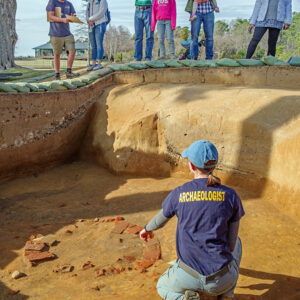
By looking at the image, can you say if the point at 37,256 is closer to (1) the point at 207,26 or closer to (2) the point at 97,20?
(1) the point at 207,26

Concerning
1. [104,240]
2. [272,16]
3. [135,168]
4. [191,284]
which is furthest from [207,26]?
[191,284]

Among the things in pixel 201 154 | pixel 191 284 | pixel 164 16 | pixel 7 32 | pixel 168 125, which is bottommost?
pixel 191 284

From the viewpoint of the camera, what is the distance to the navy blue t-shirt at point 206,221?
67.9 inches

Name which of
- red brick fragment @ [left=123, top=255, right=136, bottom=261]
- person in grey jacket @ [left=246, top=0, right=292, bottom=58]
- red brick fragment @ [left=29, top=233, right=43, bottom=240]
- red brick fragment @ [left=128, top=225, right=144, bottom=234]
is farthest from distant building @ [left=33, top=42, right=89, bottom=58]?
red brick fragment @ [left=123, top=255, right=136, bottom=261]

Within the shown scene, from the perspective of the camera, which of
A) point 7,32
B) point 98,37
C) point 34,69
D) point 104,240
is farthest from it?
point 7,32

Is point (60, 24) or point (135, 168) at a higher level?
point (60, 24)

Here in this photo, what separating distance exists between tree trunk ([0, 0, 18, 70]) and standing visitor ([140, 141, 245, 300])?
11.9 metres

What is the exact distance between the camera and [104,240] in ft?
10.3

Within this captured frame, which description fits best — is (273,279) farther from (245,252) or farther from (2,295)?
(2,295)

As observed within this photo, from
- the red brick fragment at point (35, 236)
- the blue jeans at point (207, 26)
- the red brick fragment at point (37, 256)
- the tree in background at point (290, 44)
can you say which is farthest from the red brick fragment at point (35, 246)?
the tree in background at point (290, 44)

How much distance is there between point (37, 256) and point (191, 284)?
1.71 meters

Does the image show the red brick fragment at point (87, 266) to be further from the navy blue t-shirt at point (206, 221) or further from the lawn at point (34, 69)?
Answer: the lawn at point (34, 69)

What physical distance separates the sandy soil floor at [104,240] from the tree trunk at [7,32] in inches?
357

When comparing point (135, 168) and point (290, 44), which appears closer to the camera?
point (135, 168)
